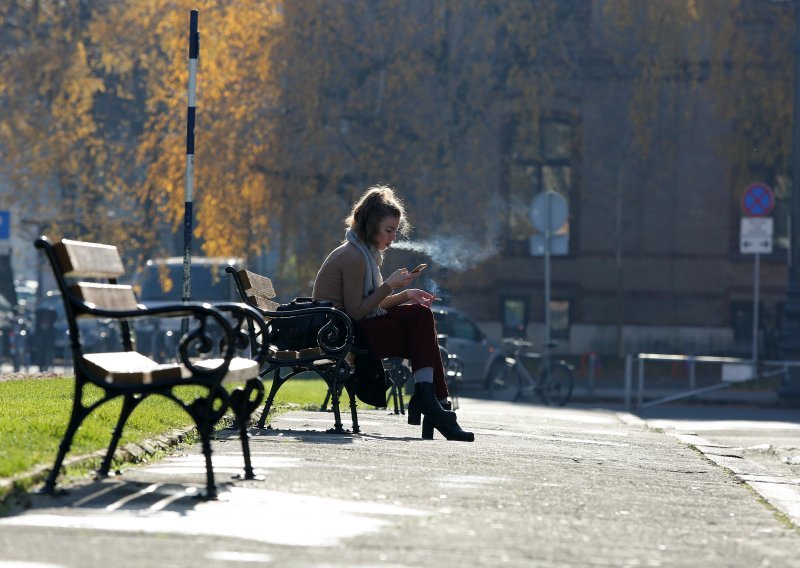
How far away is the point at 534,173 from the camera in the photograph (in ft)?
111

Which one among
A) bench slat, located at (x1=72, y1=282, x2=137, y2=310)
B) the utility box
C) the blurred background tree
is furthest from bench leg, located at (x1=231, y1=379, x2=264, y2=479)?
the blurred background tree

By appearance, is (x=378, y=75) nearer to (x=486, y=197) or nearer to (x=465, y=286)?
(x=486, y=197)

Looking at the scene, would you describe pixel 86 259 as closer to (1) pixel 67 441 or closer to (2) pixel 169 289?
(1) pixel 67 441

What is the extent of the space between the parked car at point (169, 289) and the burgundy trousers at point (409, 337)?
18.6 m

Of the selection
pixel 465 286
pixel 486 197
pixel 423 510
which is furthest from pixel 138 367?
pixel 465 286

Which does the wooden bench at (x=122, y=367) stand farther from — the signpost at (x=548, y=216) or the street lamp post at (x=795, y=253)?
the street lamp post at (x=795, y=253)

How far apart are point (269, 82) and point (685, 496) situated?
2038 centimetres

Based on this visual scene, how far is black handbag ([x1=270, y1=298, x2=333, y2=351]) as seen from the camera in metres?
10.2

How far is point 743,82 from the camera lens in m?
30.2

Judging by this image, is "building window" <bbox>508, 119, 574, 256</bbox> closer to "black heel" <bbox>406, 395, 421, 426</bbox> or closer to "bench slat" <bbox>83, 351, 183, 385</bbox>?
"black heel" <bbox>406, 395, 421, 426</bbox>

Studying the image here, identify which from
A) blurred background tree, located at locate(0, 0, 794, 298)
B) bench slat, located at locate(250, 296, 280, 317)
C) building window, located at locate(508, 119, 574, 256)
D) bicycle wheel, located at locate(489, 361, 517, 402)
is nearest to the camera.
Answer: bench slat, located at locate(250, 296, 280, 317)

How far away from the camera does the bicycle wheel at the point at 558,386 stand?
75.6ft

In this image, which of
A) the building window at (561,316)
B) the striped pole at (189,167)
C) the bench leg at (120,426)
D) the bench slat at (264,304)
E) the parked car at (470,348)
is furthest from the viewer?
the building window at (561,316)

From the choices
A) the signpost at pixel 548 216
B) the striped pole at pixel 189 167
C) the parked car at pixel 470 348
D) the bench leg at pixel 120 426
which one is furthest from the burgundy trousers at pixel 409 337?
the parked car at pixel 470 348
